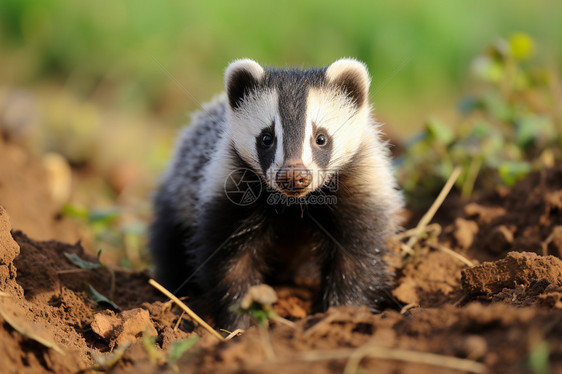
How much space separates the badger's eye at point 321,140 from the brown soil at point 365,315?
1.12m

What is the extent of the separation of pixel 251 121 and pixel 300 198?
1.98 feet

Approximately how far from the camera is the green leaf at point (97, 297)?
3673mm

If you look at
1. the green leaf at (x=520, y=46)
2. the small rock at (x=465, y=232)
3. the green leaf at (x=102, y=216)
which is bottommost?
the green leaf at (x=102, y=216)

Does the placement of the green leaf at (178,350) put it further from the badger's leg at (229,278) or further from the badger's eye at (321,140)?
the badger's eye at (321,140)

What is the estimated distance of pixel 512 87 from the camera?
19.7 feet

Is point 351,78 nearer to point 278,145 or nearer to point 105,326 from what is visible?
point 278,145

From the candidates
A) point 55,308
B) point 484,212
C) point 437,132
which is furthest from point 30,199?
point 484,212

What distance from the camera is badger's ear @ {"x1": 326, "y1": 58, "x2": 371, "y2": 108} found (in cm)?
395

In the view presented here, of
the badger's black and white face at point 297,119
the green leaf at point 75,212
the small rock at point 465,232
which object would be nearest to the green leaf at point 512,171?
the small rock at point 465,232

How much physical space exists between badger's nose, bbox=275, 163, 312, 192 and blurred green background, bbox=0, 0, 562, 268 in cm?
545

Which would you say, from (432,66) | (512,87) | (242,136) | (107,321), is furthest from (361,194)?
(432,66)

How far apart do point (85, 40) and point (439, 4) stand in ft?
21.8

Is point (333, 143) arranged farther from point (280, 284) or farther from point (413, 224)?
point (413, 224)

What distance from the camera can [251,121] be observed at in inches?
155
